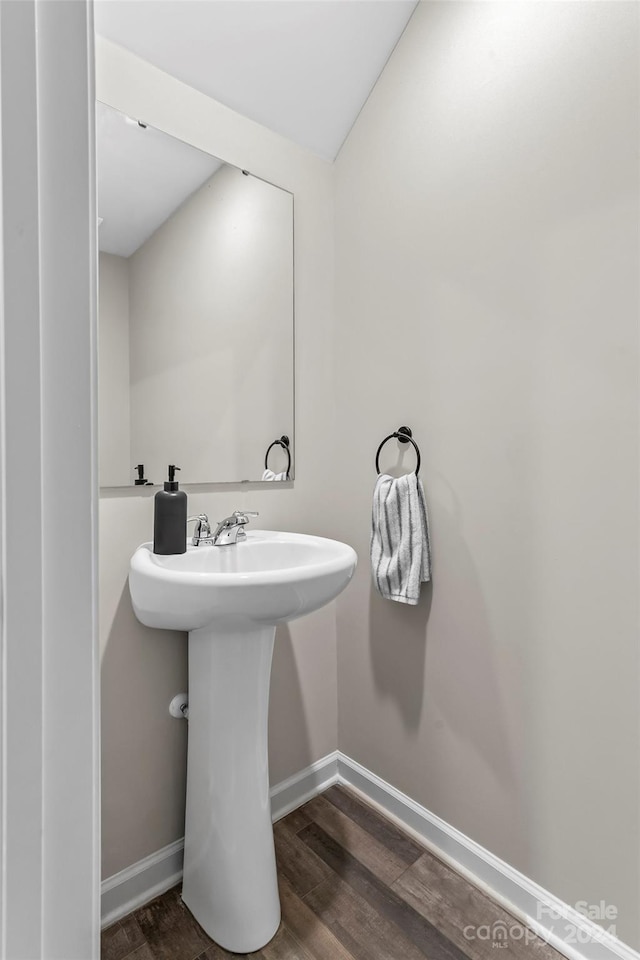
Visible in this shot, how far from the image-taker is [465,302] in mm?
1238

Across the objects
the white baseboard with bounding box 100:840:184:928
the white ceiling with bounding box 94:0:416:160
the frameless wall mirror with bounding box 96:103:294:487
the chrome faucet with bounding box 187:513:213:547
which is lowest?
the white baseboard with bounding box 100:840:184:928

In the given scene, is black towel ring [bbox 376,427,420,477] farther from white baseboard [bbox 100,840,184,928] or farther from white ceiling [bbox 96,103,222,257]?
white baseboard [bbox 100,840,184,928]

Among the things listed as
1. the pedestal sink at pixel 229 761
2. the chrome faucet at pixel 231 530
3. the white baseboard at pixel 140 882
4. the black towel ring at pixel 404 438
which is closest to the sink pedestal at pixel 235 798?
the pedestal sink at pixel 229 761

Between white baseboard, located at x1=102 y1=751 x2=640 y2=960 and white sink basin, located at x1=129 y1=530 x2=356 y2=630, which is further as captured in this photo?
white baseboard, located at x1=102 y1=751 x2=640 y2=960

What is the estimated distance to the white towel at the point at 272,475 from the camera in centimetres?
144

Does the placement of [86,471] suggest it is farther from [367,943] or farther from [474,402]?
[367,943]

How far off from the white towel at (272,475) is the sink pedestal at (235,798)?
48 cm

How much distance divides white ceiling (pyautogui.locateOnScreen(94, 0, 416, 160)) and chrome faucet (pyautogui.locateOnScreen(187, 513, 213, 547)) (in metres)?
1.12

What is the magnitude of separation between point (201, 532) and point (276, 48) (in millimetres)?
1310

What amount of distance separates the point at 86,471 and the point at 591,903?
134 centimetres

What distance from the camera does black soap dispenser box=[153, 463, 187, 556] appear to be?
1101 mm

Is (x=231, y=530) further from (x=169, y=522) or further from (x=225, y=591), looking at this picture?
(x=225, y=591)

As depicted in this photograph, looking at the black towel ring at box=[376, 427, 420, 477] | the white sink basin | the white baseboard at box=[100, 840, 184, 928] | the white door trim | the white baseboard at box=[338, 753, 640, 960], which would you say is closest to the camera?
the white door trim

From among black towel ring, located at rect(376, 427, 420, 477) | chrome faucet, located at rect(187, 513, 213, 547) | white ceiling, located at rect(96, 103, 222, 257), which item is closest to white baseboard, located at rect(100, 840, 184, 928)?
chrome faucet, located at rect(187, 513, 213, 547)
